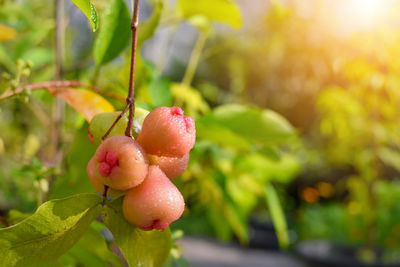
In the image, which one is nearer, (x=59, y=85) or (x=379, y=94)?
(x=59, y=85)

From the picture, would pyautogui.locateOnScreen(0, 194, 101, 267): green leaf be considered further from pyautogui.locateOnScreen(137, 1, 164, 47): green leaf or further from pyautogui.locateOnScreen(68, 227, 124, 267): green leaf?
pyautogui.locateOnScreen(137, 1, 164, 47): green leaf

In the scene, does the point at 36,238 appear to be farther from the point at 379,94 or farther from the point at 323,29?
the point at 323,29

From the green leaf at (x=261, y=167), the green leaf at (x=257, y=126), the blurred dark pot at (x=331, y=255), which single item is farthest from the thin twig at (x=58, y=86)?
the blurred dark pot at (x=331, y=255)

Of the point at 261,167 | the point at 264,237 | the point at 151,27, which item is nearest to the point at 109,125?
the point at 151,27

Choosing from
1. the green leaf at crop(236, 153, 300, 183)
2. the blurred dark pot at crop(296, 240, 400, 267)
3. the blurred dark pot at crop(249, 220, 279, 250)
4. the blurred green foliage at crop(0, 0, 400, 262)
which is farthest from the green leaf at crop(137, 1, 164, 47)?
the blurred dark pot at crop(249, 220, 279, 250)

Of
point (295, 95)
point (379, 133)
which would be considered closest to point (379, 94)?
point (379, 133)
